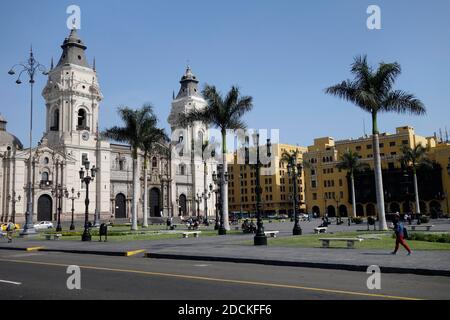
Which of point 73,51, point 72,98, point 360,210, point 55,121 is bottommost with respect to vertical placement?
point 360,210

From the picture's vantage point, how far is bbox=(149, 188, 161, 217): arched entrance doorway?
8950cm

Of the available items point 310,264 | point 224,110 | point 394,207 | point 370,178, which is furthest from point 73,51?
point 310,264

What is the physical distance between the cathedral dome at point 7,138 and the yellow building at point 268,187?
5684cm

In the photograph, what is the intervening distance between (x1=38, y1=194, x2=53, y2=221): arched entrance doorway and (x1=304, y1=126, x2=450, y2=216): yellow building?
162 ft

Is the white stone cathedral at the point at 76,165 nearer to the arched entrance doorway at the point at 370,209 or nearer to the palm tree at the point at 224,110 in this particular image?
the palm tree at the point at 224,110

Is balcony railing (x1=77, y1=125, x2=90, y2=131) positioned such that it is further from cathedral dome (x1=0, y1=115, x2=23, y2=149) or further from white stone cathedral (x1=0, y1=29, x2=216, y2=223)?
cathedral dome (x1=0, y1=115, x2=23, y2=149)

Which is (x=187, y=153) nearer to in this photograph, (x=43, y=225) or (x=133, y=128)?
(x=43, y=225)

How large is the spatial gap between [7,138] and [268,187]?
65.4m

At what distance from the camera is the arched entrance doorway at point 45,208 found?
70875 millimetres

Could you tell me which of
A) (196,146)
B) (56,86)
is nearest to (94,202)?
(56,86)

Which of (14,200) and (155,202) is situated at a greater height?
(14,200)

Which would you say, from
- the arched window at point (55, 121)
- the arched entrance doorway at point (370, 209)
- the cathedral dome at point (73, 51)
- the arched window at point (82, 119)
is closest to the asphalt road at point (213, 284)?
the arched window at point (82, 119)

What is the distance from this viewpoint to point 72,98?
77.8 m
